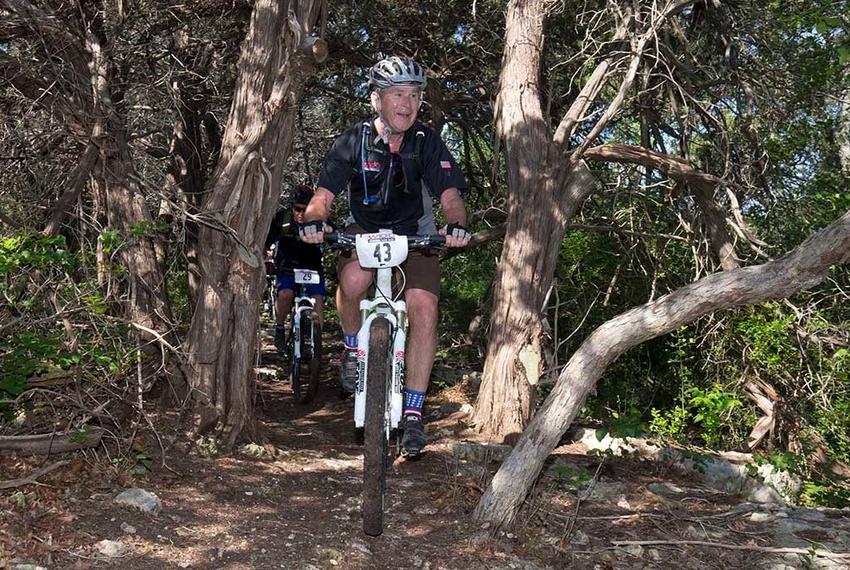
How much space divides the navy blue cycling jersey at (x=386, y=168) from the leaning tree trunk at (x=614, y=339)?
127 centimetres

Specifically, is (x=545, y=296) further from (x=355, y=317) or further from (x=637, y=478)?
(x=355, y=317)

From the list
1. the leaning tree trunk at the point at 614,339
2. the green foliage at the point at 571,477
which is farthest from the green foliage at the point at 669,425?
the leaning tree trunk at the point at 614,339

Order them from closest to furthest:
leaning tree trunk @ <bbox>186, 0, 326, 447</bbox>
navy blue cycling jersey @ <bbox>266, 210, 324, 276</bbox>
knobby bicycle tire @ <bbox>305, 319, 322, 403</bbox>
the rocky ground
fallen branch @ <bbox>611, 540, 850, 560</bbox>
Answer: the rocky ground → fallen branch @ <bbox>611, 540, 850, 560</bbox> → leaning tree trunk @ <bbox>186, 0, 326, 447</bbox> → knobby bicycle tire @ <bbox>305, 319, 322, 403</bbox> → navy blue cycling jersey @ <bbox>266, 210, 324, 276</bbox>

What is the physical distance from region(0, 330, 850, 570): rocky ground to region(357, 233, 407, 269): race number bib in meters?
1.29

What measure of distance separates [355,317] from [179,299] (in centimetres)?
547

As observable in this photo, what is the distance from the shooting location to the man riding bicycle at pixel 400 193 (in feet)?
14.0

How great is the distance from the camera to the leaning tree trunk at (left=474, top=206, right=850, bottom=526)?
3461 mm

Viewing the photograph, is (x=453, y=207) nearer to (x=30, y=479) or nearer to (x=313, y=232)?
(x=313, y=232)

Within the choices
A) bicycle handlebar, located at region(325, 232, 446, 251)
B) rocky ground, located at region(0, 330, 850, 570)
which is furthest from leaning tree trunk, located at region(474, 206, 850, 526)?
bicycle handlebar, located at region(325, 232, 446, 251)

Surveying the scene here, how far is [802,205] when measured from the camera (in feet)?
22.0

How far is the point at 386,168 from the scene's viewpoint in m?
4.41

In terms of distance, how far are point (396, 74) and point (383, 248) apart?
101cm

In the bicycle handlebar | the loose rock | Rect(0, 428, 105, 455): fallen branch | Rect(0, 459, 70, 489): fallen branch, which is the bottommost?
the loose rock

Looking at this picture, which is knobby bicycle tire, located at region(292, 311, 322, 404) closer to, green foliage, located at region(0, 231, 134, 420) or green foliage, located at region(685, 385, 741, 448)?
green foliage, located at region(0, 231, 134, 420)
